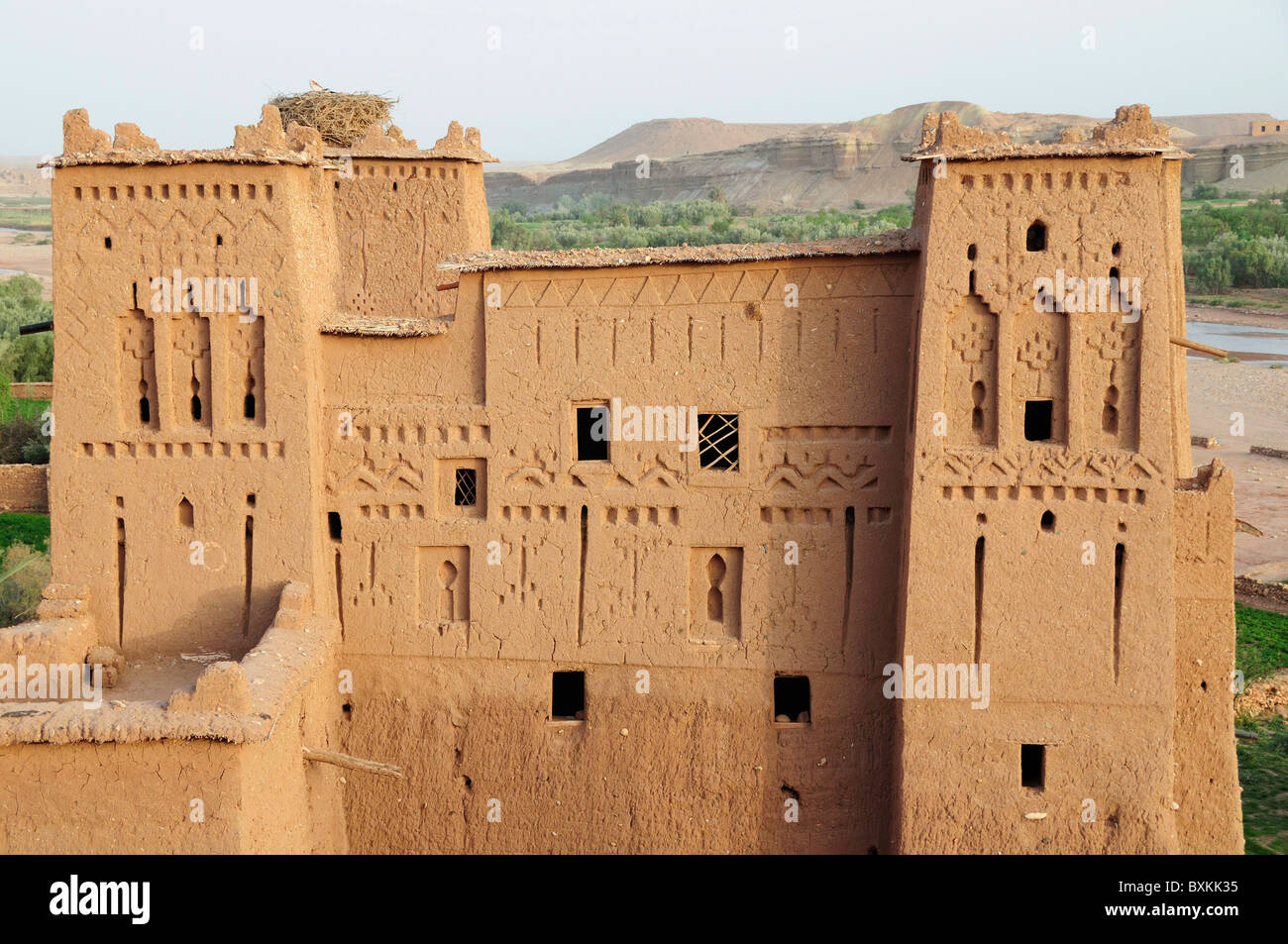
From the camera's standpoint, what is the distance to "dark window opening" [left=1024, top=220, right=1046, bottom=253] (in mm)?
15109

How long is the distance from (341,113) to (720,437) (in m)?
10.1

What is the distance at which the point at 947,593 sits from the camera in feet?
49.8

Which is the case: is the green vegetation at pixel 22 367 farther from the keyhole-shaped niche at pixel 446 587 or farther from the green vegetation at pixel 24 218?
the green vegetation at pixel 24 218

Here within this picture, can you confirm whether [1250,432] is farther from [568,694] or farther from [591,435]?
[591,435]

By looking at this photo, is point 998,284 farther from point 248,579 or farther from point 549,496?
point 248,579

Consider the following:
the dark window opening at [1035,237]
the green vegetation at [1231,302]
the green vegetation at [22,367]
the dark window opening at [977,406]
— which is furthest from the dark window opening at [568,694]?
the green vegetation at [1231,302]

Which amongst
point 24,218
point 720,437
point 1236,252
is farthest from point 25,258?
point 720,437

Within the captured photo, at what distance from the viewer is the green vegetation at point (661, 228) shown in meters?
56.2

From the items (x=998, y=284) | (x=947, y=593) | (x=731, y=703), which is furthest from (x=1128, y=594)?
(x=731, y=703)

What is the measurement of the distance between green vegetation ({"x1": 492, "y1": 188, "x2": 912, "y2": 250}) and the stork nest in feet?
80.0

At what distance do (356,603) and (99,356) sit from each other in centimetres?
411

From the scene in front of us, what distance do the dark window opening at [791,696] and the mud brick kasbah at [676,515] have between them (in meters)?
0.09

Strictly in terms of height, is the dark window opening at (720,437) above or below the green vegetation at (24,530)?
above

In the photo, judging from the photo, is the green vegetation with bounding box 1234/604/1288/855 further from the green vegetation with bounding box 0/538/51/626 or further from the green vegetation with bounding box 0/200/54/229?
the green vegetation with bounding box 0/200/54/229
